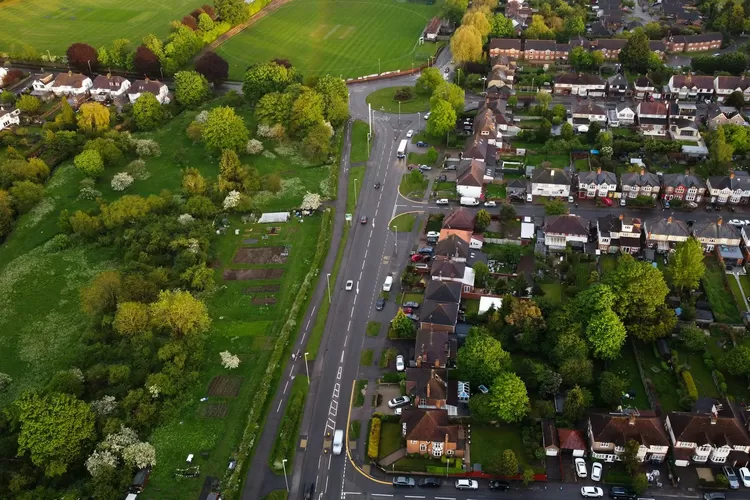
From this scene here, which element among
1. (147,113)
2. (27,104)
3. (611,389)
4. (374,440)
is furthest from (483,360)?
(27,104)

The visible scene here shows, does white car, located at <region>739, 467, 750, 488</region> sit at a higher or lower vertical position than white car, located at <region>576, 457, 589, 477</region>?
higher

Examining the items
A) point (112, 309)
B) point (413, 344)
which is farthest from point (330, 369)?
point (112, 309)

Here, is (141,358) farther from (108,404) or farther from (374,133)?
(374,133)

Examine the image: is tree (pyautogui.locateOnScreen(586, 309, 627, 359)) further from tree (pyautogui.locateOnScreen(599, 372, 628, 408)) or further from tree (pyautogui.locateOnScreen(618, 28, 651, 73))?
tree (pyautogui.locateOnScreen(618, 28, 651, 73))

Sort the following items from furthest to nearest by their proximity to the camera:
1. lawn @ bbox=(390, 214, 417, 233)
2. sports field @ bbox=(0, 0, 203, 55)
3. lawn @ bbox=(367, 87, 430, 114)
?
sports field @ bbox=(0, 0, 203, 55) → lawn @ bbox=(367, 87, 430, 114) → lawn @ bbox=(390, 214, 417, 233)

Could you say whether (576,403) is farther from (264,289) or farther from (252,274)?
(252,274)

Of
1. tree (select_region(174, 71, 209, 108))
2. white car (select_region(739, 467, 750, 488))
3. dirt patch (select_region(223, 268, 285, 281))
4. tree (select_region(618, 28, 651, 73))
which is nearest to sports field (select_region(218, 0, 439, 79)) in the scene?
tree (select_region(174, 71, 209, 108))

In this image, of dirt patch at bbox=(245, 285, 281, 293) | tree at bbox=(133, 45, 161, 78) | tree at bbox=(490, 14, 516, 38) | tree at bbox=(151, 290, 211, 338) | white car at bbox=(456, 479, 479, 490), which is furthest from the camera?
tree at bbox=(490, 14, 516, 38)

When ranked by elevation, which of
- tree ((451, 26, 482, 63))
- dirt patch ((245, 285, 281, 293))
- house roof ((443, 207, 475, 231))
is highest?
tree ((451, 26, 482, 63))
